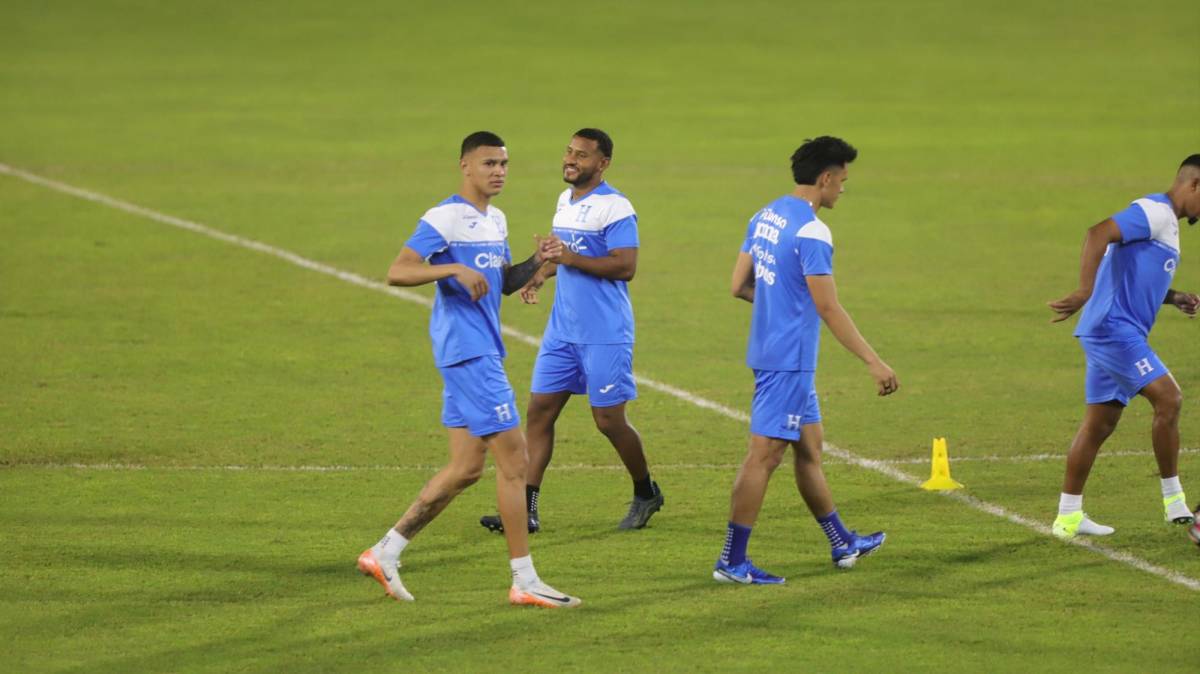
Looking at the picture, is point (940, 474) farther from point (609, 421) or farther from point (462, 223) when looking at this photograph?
point (462, 223)

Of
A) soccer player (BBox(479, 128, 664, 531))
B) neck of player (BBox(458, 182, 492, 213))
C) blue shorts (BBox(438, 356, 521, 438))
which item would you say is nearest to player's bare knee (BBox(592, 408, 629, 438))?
soccer player (BBox(479, 128, 664, 531))

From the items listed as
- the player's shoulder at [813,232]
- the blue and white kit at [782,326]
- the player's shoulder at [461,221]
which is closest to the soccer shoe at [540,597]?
the blue and white kit at [782,326]

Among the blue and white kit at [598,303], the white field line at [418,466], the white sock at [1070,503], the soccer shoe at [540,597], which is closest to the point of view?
the soccer shoe at [540,597]

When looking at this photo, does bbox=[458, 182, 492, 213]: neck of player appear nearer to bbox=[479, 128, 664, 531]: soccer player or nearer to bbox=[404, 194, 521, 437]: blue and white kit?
bbox=[404, 194, 521, 437]: blue and white kit

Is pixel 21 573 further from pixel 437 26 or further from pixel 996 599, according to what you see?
pixel 437 26

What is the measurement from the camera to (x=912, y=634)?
905 cm

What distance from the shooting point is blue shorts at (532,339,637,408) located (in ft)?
36.5

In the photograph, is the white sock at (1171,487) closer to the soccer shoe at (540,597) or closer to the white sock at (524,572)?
the soccer shoe at (540,597)

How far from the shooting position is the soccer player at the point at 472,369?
949cm

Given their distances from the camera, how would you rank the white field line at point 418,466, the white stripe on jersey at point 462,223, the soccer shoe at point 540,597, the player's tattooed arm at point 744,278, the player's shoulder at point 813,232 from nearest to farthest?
the soccer shoe at point 540,597 < the white stripe on jersey at point 462,223 < the player's shoulder at point 813,232 < the player's tattooed arm at point 744,278 < the white field line at point 418,466

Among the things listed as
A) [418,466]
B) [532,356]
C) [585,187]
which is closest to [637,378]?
[532,356]

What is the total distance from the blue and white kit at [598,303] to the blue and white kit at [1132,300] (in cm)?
268

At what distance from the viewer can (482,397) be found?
952cm

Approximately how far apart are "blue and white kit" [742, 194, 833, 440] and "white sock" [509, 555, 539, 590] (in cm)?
136
